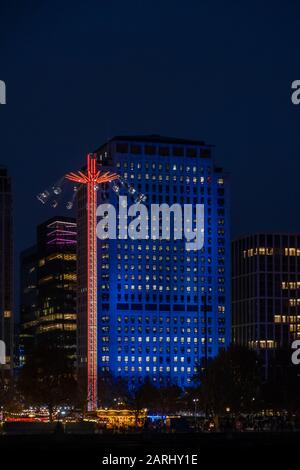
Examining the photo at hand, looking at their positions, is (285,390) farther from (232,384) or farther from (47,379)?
(47,379)

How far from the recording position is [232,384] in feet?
543


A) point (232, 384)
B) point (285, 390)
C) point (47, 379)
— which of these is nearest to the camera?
point (232, 384)

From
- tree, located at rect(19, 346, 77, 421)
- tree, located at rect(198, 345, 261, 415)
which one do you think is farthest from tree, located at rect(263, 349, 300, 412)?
tree, located at rect(19, 346, 77, 421)

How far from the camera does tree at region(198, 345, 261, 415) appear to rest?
540 feet

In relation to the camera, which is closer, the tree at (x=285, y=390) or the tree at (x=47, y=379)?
the tree at (x=47, y=379)

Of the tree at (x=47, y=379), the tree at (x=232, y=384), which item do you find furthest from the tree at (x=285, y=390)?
the tree at (x=47, y=379)

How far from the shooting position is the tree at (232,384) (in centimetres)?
16461

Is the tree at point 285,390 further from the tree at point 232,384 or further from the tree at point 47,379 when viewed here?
the tree at point 47,379

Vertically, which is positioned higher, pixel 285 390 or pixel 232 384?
pixel 232 384

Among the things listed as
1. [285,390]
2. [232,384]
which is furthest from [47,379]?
[285,390]

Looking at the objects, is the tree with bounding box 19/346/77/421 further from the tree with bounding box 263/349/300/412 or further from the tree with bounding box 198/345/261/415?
the tree with bounding box 263/349/300/412
